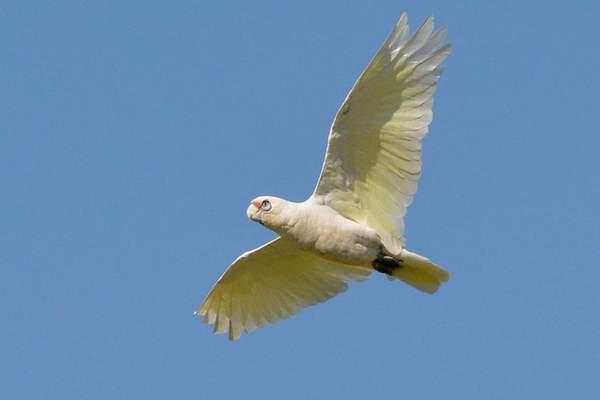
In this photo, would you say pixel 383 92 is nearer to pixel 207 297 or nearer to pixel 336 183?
pixel 336 183

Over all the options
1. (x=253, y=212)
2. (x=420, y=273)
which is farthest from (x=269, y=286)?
(x=420, y=273)

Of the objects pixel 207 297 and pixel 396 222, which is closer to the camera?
pixel 396 222

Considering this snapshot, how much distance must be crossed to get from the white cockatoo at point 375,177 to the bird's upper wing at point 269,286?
0.15 meters

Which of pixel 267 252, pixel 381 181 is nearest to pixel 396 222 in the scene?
pixel 381 181

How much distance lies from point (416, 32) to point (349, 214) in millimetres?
2270

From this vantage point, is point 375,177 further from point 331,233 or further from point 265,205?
point 265,205

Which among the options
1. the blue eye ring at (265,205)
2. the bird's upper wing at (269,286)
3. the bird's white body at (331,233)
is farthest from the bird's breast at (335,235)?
the bird's upper wing at (269,286)

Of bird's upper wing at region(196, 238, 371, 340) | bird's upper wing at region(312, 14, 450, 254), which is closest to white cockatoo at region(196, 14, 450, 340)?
bird's upper wing at region(312, 14, 450, 254)

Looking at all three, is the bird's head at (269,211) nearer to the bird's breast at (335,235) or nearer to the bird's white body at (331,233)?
the bird's white body at (331,233)

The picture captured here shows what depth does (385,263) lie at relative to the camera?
1775cm

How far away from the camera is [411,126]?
17.2m

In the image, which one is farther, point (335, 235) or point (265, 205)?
point (265, 205)

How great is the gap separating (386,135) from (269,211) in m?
1.56

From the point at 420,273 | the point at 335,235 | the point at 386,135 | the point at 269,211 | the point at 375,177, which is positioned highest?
the point at 386,135
